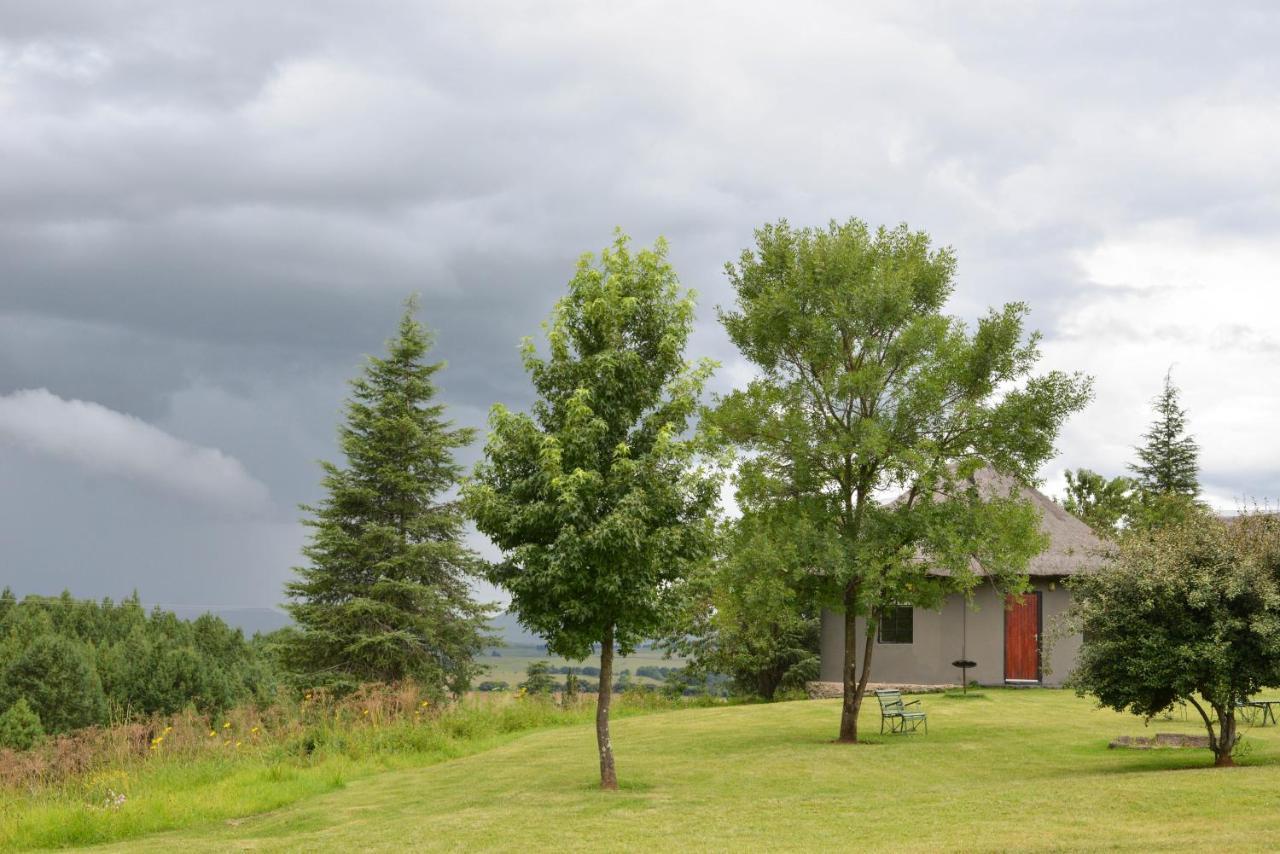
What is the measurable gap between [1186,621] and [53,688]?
56.3 metres

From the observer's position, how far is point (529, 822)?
14.3 metres

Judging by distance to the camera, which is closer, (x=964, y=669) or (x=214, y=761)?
(x=214, y=761)

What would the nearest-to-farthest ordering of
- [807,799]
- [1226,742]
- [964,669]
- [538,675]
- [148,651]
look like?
[807,799] < [1226,742] < [964,669] < [538,675] < [148,651]

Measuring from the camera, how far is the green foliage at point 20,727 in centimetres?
5019

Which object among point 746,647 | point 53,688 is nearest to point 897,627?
point 746,647

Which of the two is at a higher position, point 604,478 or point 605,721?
point 604,478

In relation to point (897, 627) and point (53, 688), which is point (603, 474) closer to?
point (897, 627)

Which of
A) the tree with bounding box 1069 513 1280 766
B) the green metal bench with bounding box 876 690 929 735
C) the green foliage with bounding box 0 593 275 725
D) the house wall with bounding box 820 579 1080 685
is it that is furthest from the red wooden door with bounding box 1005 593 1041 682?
the green foliage with bounding box 0 593 275 725

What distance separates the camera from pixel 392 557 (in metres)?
37.6

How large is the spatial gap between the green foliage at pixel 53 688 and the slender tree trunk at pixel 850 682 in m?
47.0

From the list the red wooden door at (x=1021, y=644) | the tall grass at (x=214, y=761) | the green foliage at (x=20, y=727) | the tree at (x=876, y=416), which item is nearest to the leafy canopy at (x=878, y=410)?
the tree at (x=876, y=416)

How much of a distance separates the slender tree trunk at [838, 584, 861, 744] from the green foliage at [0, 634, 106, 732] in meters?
47.0

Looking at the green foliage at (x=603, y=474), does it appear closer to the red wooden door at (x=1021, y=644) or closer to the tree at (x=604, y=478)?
the tree at (x=604, y=478)

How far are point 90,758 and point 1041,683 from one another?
26.8 m
